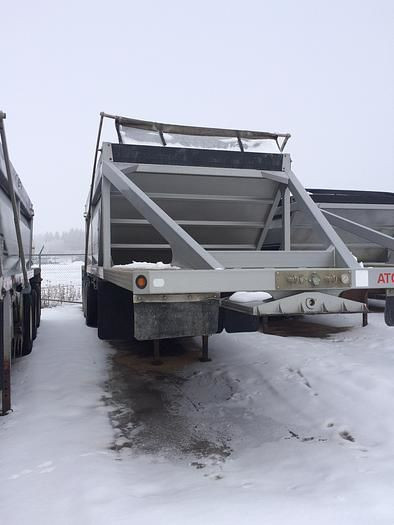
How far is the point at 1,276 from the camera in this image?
12.2 ft

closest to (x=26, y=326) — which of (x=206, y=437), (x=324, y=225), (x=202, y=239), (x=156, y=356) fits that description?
(x=156, y=356)

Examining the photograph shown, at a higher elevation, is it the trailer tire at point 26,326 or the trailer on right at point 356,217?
the trailer on right at point 356,217

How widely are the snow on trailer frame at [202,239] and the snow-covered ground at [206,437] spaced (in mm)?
758

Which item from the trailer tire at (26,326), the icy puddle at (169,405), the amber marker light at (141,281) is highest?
the amber marker light at (141,281)

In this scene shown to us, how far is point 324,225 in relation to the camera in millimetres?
4375

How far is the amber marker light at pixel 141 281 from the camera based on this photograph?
304 centimetres

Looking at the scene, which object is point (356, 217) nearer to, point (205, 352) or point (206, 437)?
point (205, 352)

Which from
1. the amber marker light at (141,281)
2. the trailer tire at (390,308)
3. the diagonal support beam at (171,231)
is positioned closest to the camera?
the amber marker light at (141,281)

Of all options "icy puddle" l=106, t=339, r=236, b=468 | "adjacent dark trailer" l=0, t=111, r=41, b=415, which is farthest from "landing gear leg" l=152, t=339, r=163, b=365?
"adjacent dark trailer" l=0, t=111, r=41, b=415

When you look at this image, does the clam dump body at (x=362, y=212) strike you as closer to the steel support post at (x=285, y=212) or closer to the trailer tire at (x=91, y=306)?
the steel support post at (x=285, y=212)

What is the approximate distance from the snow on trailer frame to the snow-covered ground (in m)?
0.76

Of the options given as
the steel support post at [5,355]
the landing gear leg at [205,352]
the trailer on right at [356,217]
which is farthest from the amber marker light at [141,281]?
the trailer on right at [356,217]

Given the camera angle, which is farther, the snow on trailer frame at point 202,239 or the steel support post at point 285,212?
the steel support post at point 285,212

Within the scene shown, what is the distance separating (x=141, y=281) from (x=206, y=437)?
5.17 ft
